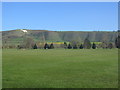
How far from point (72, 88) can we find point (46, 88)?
125cm

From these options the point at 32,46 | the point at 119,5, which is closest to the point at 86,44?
the point at 32,46

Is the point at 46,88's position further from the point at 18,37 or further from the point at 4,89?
the point at 18,37

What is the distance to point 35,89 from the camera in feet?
35.1

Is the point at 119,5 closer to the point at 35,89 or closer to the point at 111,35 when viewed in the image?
the point at 35,89

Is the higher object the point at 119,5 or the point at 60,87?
the point at 119,5

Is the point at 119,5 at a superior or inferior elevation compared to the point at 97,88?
superior

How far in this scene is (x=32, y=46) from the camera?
12775cm

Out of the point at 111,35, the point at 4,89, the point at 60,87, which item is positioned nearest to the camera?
the point at 4,89

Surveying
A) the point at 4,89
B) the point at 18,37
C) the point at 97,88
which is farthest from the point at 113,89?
the point at 18,37

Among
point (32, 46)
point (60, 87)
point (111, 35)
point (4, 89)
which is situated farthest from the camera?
point (111, 35)

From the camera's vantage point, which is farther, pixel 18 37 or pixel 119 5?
pixel 18 37

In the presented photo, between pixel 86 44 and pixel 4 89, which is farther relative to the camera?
pixel 86 44

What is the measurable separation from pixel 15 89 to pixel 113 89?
449 centimetres

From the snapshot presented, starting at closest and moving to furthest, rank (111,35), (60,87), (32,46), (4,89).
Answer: (4,89) < (60,87) < (32,46) < (111,35)
